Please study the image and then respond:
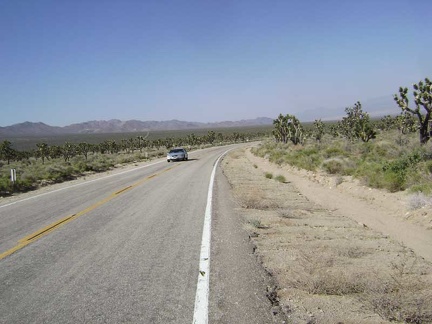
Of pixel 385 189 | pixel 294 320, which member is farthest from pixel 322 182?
pixel 294 320

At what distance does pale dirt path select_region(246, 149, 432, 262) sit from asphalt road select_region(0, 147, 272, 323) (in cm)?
379

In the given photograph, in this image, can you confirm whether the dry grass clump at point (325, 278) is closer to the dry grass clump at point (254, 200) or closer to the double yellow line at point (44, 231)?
the dry grass clump at point (254, 200)

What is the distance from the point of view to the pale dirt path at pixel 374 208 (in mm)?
8227

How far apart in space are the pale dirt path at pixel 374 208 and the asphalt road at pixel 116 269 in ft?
12.4

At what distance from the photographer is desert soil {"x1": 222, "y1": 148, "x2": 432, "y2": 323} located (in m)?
Answer: 4.45

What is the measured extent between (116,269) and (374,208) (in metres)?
8.61

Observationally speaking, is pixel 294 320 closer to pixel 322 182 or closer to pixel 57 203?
pixel 57 203

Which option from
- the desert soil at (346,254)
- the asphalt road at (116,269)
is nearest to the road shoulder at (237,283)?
the asphalt road at (116,269)

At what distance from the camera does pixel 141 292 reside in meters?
4.82

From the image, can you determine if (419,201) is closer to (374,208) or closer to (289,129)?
(374,208)

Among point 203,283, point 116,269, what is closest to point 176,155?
point 116,269

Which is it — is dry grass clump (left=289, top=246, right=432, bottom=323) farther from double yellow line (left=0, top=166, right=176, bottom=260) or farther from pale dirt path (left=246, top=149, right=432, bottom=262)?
double yellow line (left=0, top=166, right=176, bottom=260)

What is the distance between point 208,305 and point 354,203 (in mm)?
9121

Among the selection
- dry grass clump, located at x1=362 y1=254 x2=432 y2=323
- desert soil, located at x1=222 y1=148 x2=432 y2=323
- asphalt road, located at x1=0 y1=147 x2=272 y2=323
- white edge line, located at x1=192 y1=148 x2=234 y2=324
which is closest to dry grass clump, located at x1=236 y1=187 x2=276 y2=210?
desert soil, located at x1=222 y1=148 x2=432 y2=323
